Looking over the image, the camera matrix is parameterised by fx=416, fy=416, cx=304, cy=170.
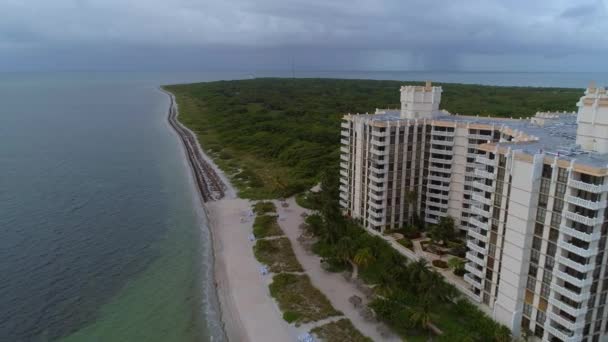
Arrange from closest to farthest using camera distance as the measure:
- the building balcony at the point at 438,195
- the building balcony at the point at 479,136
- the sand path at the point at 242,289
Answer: the sand path at the point at 242,289, the building balcony at the point at 479,136, the building balcony at the point at 438,195

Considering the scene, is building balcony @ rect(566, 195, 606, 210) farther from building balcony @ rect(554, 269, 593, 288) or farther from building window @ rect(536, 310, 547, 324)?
building window @ rect(536, 310, 547, 324)

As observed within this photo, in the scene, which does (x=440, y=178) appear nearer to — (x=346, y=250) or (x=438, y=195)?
(x=438, y=195)

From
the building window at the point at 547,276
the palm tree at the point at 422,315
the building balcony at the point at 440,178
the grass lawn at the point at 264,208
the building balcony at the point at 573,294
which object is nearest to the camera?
the building balcony at the point at 573,294

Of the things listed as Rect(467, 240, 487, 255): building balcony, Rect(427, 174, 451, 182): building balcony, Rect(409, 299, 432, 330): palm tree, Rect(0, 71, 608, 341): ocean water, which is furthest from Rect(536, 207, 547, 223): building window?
Rect(0, 71, 608, 341): ocean water

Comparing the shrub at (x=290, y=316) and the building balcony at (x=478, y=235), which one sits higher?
the building balcony at (x=478, y=235)

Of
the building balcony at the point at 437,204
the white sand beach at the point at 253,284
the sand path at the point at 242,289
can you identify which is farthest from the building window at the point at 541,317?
the building balcony at the point at 437,204

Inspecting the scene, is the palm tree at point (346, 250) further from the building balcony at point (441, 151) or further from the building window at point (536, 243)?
the building window at point (536, 243)

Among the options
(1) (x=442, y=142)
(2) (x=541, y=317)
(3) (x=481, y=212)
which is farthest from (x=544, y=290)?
(1) (x=442, y=142)
